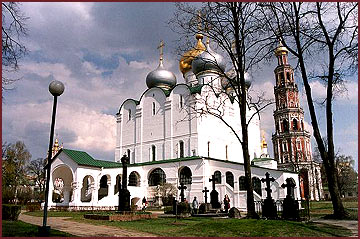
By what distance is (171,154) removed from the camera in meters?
33.8

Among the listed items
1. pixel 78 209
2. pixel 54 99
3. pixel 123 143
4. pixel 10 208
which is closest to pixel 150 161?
pixel 123 143

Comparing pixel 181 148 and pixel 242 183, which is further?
pixel 181 148

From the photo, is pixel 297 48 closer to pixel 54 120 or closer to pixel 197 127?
pixel 54 120

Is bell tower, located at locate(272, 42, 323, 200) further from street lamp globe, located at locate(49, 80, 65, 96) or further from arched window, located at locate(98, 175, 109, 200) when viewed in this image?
street lamp globe, located at locate(49, 80, 65, 96)

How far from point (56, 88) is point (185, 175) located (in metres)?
22.7

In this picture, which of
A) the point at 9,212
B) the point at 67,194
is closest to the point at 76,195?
the point at 67,194

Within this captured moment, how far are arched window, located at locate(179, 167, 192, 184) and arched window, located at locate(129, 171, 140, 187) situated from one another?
473 centimetres

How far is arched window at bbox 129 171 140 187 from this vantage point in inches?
1273

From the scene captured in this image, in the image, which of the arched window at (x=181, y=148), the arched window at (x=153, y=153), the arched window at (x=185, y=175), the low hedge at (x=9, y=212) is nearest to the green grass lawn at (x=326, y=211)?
the arched window at (x=185, y=175)

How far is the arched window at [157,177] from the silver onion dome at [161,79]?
11.2m

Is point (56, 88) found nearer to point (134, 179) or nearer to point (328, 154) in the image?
point (328, 154)

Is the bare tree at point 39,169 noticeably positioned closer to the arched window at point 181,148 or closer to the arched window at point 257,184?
the arched window at point 181,148

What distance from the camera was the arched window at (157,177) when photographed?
3161 cm

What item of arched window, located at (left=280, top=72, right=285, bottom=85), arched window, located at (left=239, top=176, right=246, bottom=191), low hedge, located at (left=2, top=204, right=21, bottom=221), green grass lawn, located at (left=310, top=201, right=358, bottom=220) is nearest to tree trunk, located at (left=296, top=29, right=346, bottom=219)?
green grass lawn, located at (left=310, top=201, right=358, bottom=220)
